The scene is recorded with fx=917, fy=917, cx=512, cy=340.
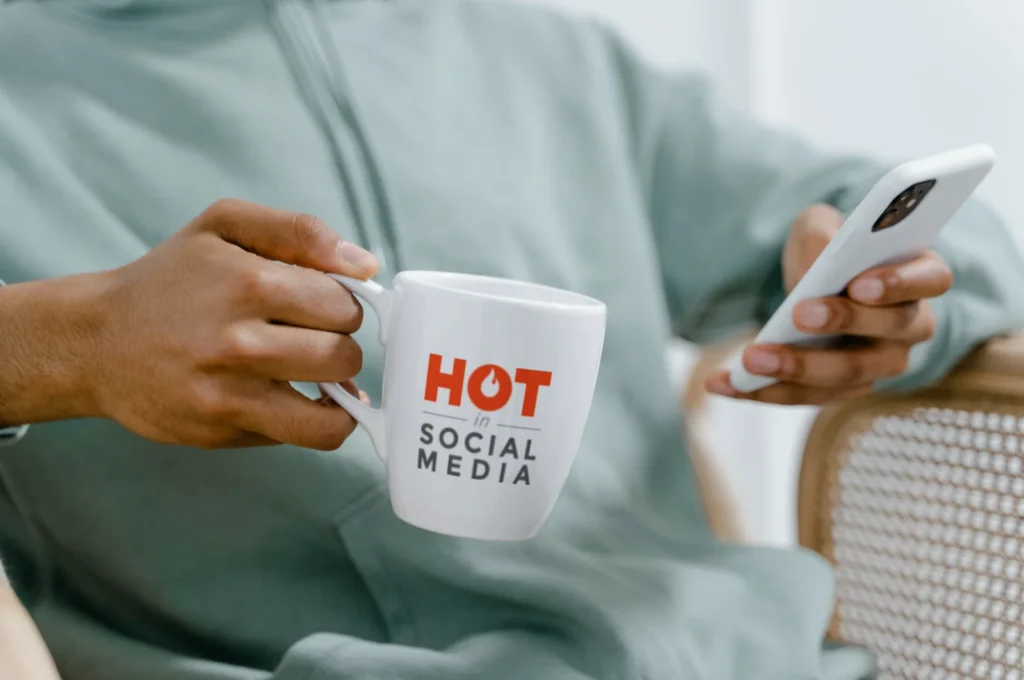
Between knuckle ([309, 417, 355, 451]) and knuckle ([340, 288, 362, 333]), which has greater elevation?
knuckle ([340, 288, 362, 333])

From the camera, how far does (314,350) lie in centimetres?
37

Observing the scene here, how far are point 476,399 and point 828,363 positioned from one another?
0.90 feet

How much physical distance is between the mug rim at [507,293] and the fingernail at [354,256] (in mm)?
14

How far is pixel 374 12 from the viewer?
65 centimetres

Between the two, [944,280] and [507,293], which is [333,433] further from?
[944,280]

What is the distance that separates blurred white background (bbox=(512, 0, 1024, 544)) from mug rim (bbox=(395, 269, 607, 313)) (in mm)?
518

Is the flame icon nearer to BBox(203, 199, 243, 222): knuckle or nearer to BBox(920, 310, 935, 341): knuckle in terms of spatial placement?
BBox(203, 199, 243, 222): knuckle

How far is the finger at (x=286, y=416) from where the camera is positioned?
37 cm

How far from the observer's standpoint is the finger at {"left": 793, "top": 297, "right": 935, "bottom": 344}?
1.61 feet

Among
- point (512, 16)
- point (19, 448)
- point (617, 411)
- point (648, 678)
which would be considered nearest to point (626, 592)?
point (648, 678)

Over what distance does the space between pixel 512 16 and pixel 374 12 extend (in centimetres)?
12

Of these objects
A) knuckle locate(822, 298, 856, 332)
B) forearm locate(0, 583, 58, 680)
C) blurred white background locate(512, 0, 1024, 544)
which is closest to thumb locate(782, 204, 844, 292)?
knuckle locate(822, 298, 856, 332)

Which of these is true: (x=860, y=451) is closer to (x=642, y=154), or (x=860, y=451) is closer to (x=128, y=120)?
(x=642, y=154)

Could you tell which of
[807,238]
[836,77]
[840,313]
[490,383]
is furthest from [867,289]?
[836,77]
